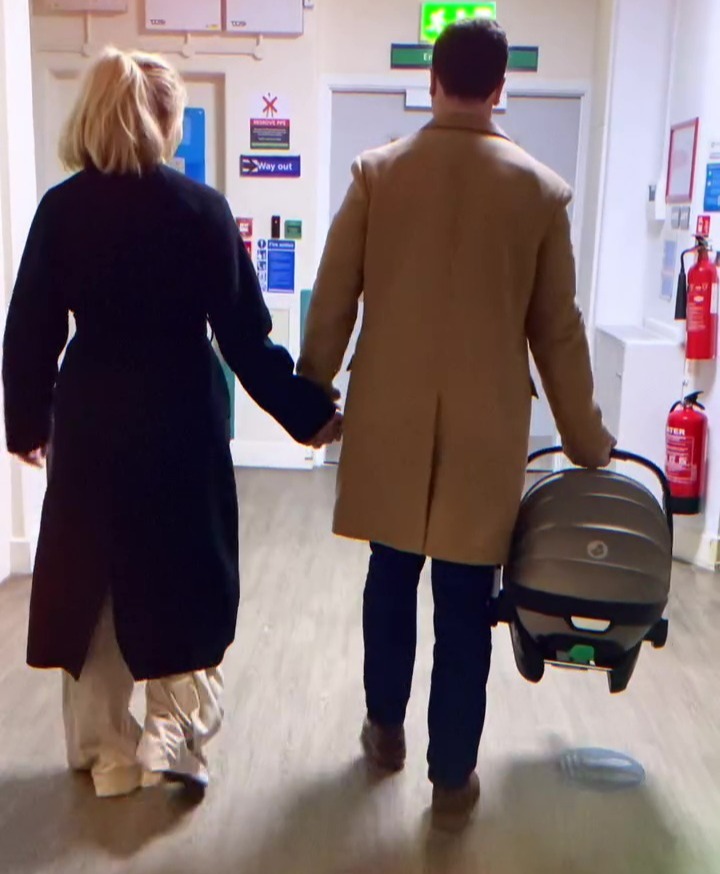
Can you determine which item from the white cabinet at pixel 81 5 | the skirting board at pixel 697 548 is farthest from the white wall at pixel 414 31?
the skirting board at pixel 697 548

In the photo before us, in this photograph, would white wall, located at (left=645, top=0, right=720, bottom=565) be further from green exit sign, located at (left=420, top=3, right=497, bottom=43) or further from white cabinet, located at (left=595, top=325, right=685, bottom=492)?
green exit sign, located at (left=420, top=3, right=497, bottom=43)

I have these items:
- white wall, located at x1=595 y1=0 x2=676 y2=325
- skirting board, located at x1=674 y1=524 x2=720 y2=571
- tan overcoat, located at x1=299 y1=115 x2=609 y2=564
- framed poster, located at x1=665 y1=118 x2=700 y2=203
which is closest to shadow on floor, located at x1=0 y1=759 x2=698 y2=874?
tan overcoat, located at x1=299 y1=115 x2=609 y2=564

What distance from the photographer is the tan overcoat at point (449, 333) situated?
1.70 metres

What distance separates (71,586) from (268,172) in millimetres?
3110

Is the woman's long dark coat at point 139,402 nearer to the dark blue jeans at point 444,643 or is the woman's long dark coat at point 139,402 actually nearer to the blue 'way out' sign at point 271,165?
the dark blue jeans at point 444,643

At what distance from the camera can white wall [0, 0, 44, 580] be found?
113 inches

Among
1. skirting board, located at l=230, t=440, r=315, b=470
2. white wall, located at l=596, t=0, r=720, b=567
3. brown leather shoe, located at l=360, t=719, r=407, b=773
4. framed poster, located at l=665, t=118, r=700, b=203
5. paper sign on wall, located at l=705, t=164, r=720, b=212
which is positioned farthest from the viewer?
skirting board, located at l=230, t=440, r=315, b=470

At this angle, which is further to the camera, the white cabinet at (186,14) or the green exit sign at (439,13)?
the green exit sign at (439,13)

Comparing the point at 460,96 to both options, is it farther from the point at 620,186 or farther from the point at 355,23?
the point at 355,23

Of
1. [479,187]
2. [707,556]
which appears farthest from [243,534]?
[479,187]

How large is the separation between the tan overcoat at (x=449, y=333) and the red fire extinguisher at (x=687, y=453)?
1702 millimetres

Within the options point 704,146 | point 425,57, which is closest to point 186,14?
point 425,57

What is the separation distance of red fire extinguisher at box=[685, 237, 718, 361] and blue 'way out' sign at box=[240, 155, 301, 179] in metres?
1.94

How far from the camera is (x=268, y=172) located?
4520mm
